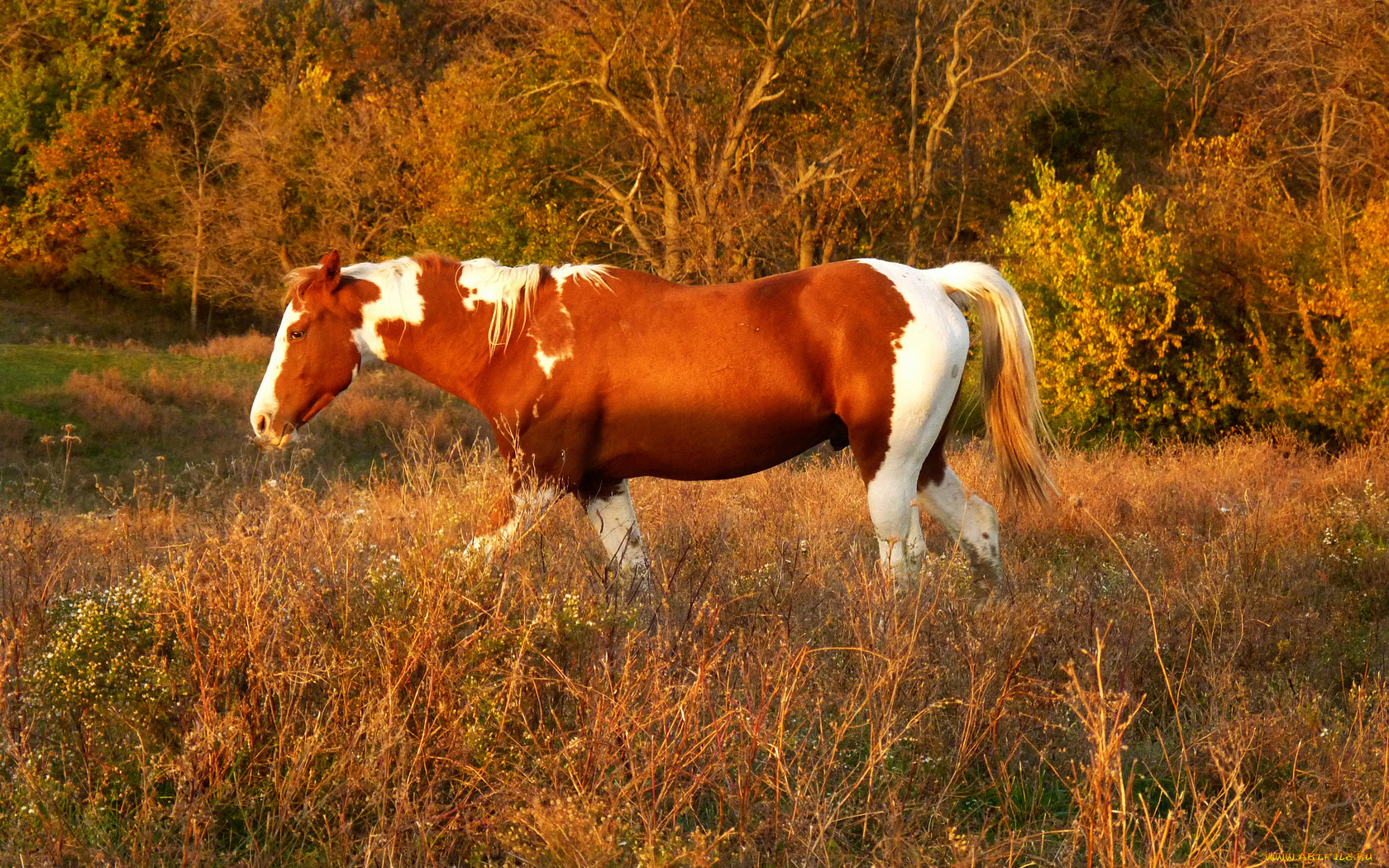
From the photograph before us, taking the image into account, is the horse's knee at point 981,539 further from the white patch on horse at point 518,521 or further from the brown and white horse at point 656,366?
the white patch on horse at point 518,521

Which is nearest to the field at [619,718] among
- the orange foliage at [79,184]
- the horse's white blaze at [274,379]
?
the horse's white blaze at [274,379]

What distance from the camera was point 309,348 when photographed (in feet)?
18.3

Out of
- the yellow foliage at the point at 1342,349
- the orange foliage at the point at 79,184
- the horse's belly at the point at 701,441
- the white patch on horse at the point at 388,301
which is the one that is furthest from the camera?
the orange foliage at the point at 79,184

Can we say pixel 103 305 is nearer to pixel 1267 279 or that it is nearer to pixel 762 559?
pixel 1267 279

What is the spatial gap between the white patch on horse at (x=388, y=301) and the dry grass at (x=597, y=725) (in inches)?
50.3

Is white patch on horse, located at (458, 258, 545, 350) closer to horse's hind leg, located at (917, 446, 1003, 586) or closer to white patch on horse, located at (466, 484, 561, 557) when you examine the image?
white patch on horse, located at (466, 484, 561, 557)

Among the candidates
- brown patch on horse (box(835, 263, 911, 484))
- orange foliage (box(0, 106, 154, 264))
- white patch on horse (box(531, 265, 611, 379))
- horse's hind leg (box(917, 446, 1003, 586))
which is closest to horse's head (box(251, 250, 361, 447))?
white patch on horse (box(531, 265, 611, 379))

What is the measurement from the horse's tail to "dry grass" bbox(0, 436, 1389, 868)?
145 cm

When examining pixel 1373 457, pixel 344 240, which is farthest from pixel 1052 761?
pixel 344 240

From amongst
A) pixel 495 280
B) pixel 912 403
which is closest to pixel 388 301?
pixel 495 280

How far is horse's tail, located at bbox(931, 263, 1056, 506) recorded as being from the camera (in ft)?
18.9

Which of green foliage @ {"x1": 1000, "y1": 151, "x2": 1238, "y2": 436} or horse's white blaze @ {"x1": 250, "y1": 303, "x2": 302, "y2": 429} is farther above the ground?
horse's white blaze @ {"x1": 250, "y1": 303, "x2": 302, "y2": 429}

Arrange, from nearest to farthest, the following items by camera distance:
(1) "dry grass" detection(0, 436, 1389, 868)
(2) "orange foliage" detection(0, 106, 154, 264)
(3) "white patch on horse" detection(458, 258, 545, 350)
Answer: (1) "dry grass" detection(0, 436, 1389, 868)
(3) "white patch on horse" detection(458, 258, 545, 350)
(2) "orange foliage" detection(0, 106, 154, 264)

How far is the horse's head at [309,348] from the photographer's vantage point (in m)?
5.59
